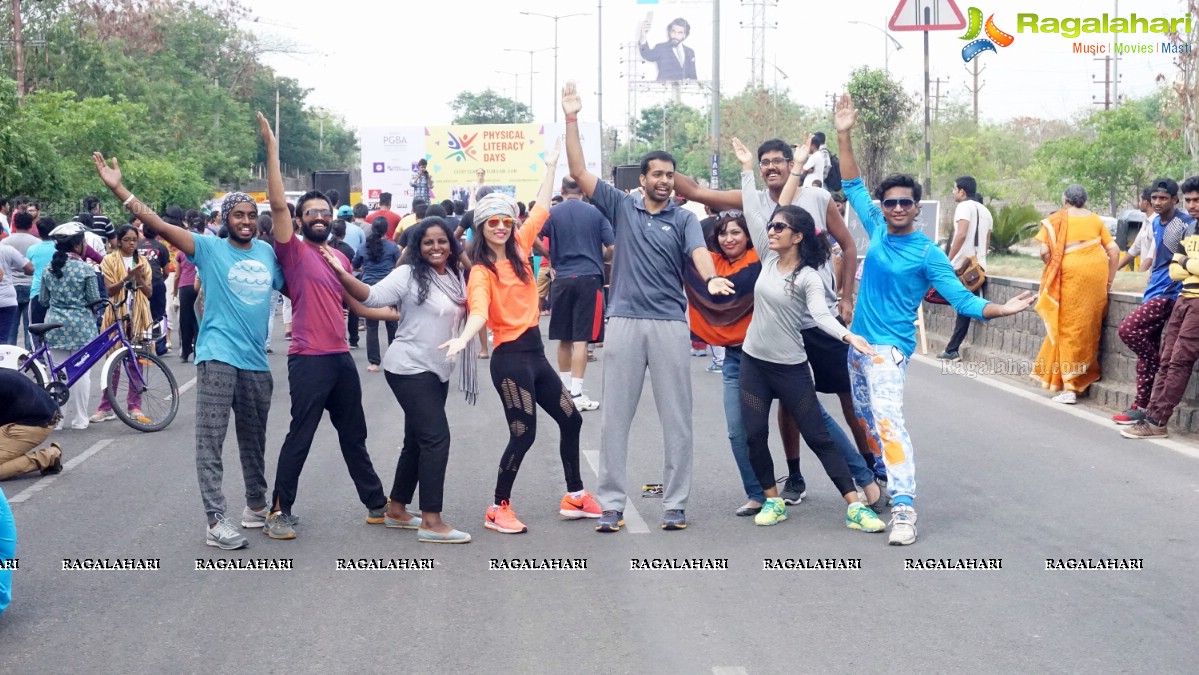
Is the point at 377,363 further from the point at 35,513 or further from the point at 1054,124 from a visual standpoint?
the point at 1054,124

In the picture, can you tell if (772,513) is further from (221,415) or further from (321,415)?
(221,415)

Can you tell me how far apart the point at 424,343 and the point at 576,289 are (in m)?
4.89

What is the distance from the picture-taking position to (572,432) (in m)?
7.43

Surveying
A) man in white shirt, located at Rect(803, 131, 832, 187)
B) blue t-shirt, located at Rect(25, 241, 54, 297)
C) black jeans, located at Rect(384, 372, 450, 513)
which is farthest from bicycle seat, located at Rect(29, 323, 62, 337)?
man in white shirt, located at Rect(803, 131, 832, 187)

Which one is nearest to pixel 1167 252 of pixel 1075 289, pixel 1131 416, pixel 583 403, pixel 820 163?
pixel 1075 289

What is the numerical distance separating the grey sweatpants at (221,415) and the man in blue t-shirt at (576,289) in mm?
4804

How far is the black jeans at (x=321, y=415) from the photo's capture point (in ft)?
23.3

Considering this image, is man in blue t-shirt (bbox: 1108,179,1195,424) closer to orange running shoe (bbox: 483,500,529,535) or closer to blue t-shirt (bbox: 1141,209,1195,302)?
blue t-shirt (bbox: 1141,209,1195,302)

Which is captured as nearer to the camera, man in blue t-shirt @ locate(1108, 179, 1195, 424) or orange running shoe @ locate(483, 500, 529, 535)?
orange running shoe @ locate(483, 500, 529, 535)

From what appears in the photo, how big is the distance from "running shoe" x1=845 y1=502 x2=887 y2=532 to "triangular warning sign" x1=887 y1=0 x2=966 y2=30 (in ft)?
50.5

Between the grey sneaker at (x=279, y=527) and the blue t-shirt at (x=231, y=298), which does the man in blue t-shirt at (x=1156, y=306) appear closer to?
the grey sneaker at (x=279, y=527)

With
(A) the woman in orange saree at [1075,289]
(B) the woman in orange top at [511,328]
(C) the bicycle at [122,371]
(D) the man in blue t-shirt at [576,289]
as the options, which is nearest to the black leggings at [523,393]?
(B) the woman in orange top at [511,328]

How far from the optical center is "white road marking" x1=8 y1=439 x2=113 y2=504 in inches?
334

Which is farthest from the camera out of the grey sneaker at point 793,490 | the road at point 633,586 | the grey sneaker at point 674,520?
the grey sneaker at point 793,490
